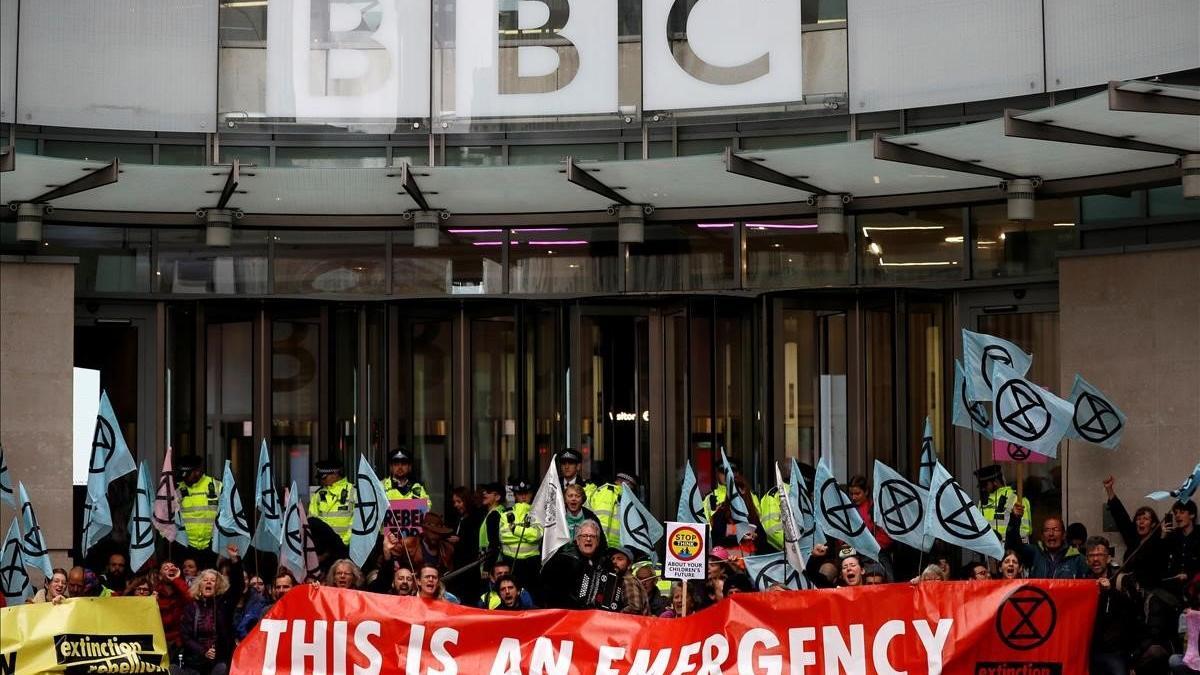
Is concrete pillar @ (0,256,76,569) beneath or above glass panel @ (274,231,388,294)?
beneath

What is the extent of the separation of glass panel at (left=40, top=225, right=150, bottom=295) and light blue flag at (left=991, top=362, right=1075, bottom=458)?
10325 millimetres

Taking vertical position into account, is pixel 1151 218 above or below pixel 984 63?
below

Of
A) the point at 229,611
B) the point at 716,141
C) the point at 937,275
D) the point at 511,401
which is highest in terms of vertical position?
the point at 716,141

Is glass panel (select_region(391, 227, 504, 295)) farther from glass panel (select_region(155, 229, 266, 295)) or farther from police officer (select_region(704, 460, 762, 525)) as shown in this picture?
→ police officer (select_region(704, 460, 762, 525))

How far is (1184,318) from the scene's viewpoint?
17.8 meters

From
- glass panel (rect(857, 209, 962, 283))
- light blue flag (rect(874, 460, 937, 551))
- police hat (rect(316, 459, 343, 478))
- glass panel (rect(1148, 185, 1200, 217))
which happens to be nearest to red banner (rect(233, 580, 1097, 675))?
light blue flag (rect(874, 460, 937, 551))

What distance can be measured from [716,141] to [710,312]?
1.87 meters

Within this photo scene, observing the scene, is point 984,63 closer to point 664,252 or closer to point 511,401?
point 664,252

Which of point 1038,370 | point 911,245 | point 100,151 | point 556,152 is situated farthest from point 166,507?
point 1038,370

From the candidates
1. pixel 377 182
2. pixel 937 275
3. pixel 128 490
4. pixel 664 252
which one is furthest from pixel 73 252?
pixel 937 275

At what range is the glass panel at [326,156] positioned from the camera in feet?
68.5

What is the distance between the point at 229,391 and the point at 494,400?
120 inches

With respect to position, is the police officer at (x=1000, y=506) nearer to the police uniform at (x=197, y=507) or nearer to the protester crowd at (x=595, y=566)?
Result: the protester crowd at (x=595, y=566)

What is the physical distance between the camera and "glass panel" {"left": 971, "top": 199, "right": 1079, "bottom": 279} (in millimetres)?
19062
